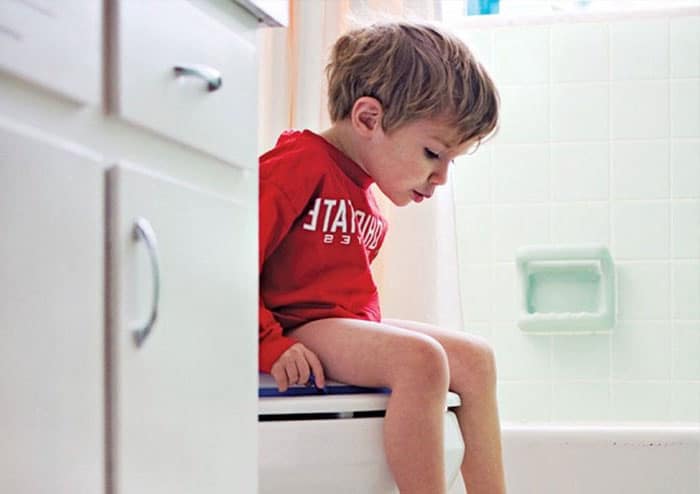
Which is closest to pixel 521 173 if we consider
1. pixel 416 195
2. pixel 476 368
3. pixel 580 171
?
pixel 580 171

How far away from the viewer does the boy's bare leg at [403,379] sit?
54.1 inches

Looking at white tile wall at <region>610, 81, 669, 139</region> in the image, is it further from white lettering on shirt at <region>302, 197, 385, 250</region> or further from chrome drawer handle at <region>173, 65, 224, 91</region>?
chrome drawer handle at <region>173, 65, 224, 91</region>

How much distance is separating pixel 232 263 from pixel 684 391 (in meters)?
1.89

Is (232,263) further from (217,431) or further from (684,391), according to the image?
(684,391)

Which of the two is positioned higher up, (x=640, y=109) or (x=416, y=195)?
(x=640, y=109)

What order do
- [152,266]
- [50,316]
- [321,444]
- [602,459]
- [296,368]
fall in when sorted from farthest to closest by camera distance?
1. [602,459]
2. [296,368]
3. [321,444]
4. [152,266]
5. [50,316]

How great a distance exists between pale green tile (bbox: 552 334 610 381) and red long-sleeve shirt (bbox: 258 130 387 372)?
1145 mm

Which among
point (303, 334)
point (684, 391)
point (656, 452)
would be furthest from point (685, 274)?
point (303, 334)

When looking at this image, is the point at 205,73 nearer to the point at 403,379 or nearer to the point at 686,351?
the point at 403,379

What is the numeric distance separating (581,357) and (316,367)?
1.36 m

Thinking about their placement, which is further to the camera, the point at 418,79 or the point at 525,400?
the point at 525,400

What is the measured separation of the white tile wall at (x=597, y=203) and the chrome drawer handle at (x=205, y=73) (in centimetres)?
183

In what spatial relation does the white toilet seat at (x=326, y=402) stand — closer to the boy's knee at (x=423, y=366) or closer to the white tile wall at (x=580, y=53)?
the boy's knee at (x=423, y=366)

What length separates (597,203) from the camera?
8.89 feet
